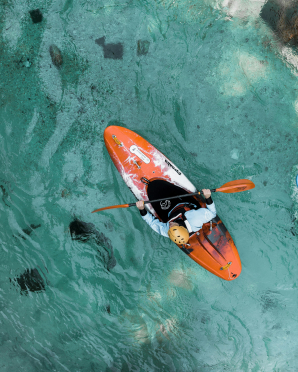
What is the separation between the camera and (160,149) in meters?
4.16

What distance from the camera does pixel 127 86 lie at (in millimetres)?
4133

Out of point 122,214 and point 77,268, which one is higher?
point 122,214


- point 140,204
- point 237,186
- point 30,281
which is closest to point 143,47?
point 140,204

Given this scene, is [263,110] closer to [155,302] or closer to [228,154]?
[228,154]

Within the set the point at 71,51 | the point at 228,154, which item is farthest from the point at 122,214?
the point at 71,51

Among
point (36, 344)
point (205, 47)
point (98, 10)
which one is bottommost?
point (36, 344)

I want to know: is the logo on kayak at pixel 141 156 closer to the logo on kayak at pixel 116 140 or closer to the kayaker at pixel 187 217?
the logo on kayak at pixel 116 140

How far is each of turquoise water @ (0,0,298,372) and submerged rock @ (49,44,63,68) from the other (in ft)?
0.12

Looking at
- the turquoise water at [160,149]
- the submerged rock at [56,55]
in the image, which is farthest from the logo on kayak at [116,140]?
the submerged rock at [56,55]

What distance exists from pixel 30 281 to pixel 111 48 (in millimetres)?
4626

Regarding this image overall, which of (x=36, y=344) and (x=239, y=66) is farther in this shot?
(x=36, y=344)

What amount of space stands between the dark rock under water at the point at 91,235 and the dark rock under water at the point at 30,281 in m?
1.06

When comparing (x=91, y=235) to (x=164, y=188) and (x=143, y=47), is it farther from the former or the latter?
(x=143, y=47)

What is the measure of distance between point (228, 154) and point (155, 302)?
10.2 ft
